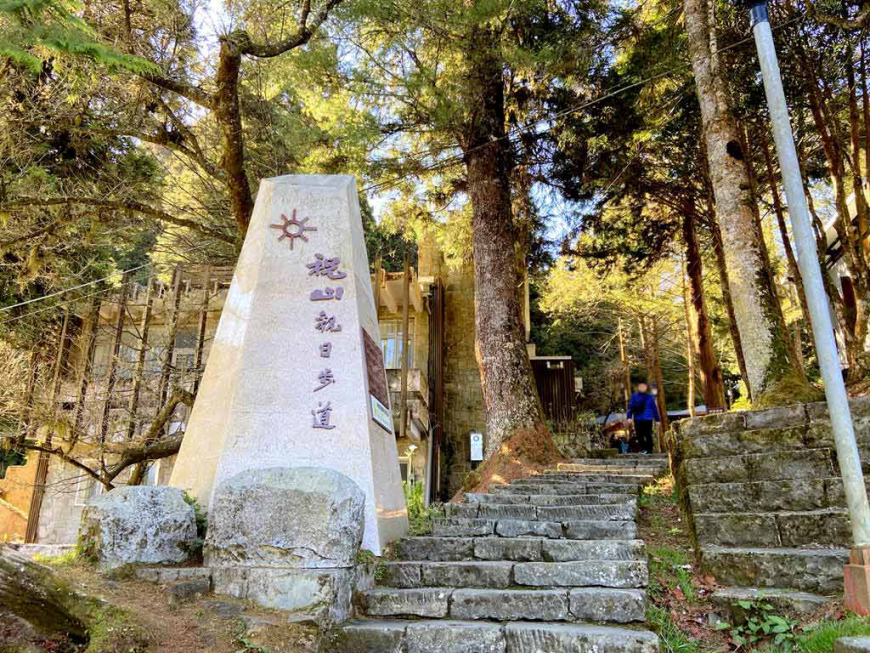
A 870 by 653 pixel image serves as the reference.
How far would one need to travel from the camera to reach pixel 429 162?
1191 cm

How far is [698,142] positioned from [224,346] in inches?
397

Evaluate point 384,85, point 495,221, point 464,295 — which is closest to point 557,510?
point 495,221

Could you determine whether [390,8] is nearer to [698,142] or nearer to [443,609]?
[698,142]

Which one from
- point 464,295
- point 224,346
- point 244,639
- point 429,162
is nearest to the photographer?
point 244,639

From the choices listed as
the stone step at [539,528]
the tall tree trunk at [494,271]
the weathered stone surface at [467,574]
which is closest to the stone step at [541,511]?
the stone step at [539,528]

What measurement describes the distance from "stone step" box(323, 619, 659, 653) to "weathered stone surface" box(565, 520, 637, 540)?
159 centimetres

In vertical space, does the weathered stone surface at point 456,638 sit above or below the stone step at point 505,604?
below

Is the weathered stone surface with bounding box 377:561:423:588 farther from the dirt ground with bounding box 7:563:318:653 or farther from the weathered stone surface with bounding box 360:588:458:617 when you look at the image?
the dirt ground with bounding box 7:563:318:653

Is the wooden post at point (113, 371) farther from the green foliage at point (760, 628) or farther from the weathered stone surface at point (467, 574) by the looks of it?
the green foliage at point (760, 628)

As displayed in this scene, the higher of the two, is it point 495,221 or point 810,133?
point 810,133

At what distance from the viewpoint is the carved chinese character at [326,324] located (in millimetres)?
5621

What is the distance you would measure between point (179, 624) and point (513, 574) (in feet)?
7.30

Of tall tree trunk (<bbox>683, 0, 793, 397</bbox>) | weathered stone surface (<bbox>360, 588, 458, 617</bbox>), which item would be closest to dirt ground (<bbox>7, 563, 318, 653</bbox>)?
weathered stone surface (<bbox>360, 588, 458, 617</bbox>)

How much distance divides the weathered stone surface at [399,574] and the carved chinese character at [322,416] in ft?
4.02
